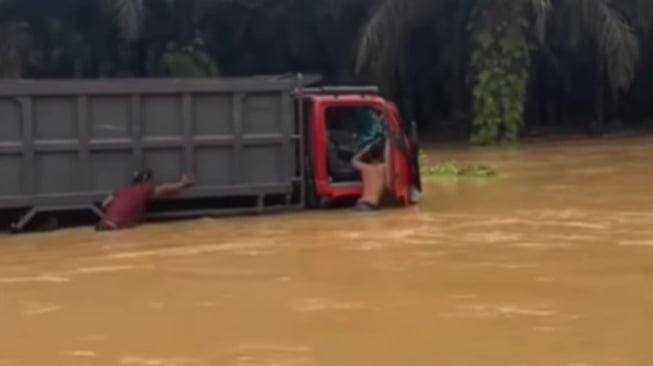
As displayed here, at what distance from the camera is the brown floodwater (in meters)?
7.45

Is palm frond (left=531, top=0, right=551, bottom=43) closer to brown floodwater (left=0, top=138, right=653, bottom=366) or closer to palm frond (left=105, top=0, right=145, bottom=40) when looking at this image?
palm frond (left=105, top=0, right=145, bottom=40)

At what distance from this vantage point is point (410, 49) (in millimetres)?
31859

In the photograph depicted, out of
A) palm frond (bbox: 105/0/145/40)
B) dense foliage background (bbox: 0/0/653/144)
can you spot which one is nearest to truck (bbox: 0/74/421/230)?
palm frond (bbox: 105/0/145/40)

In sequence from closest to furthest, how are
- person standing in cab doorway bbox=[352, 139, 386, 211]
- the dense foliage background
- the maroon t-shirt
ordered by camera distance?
the maroon t-shirt
person standing in cab doorway bbox=[352, 139, 386, 211]
the dense foliage background

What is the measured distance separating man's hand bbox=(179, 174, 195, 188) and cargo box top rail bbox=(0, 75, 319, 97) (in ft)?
2.87

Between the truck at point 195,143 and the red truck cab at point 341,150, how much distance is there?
0.04 ft

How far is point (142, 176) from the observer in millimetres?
13539

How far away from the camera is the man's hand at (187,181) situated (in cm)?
1368

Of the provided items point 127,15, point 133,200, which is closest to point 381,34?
point 127,15

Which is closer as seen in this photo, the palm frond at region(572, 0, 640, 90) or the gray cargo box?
the gray cargo box

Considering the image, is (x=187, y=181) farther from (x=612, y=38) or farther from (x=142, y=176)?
(x=612, y=38)

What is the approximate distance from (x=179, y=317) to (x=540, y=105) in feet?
85.3

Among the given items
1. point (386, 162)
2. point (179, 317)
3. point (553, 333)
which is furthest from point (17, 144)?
point (553, 333)

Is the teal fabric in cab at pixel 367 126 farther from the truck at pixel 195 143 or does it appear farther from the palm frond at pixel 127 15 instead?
the palm frond at pixel 127 15
